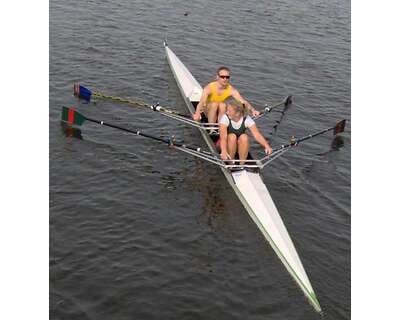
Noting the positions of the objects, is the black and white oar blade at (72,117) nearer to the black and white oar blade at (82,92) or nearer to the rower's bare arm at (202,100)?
the black and white oar blade at (82,92)

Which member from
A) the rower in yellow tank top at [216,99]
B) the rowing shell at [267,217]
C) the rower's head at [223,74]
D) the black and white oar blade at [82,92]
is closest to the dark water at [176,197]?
the rowing shell at [267,217]

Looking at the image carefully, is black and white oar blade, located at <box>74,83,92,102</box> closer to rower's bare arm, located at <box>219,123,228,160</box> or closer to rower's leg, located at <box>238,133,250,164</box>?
rower's bare arm, located at <box>219,123,228,160</box>

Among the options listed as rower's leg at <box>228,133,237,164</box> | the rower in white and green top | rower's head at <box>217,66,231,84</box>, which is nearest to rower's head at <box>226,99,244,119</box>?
the rower in white and green top

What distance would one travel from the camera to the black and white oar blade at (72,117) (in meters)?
14.1

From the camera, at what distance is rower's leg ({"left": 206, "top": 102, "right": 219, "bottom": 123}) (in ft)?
45.4

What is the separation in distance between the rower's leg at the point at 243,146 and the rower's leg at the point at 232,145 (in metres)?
0.14

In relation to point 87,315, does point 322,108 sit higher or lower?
higher

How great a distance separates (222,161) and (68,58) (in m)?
10.8

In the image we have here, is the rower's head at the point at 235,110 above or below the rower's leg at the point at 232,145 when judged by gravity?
above

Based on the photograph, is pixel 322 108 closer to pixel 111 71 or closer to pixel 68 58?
pixel 111 71

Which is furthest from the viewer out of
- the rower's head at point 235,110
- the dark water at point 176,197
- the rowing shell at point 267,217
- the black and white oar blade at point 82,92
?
the black and white oar blade at point 82,92

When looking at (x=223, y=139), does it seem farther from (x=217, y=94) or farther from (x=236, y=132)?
(x=217, y=94)

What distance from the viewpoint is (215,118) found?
1415 cm
